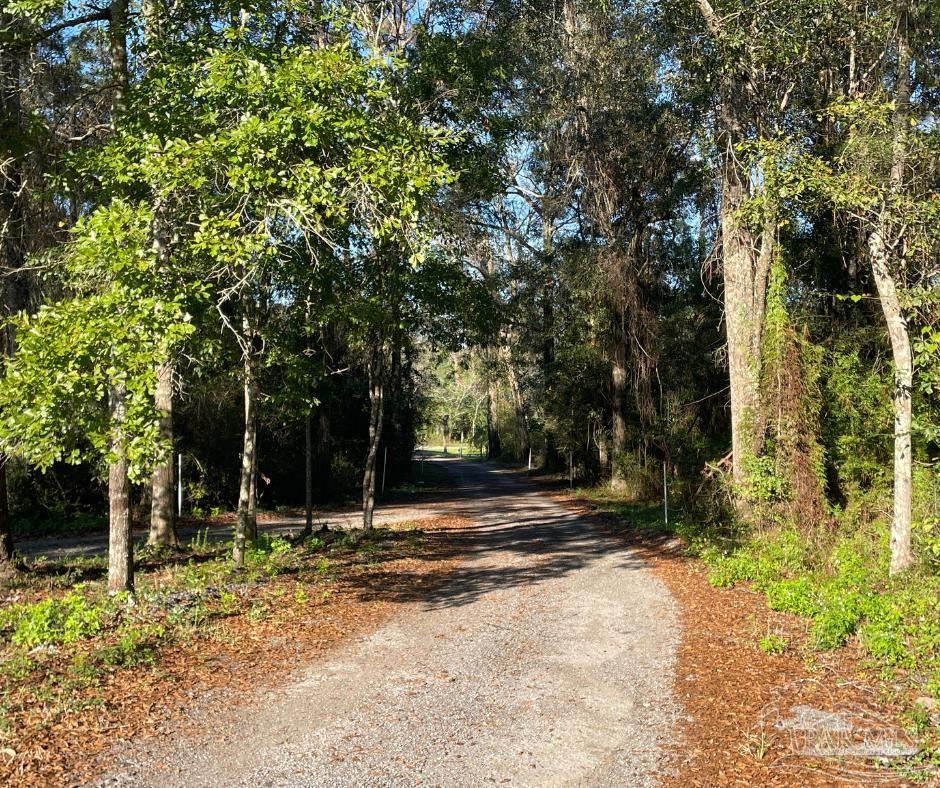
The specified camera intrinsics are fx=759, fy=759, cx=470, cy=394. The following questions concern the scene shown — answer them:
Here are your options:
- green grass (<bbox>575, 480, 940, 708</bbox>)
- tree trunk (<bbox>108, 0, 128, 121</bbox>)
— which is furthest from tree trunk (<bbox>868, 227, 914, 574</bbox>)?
tree trunk (<bbox>108, 0, 128, 121</bbox>)

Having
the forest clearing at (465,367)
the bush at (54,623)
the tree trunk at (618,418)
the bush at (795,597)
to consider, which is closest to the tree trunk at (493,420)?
the tree trunk at (618,418)

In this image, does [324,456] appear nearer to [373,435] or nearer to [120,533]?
[373,435]

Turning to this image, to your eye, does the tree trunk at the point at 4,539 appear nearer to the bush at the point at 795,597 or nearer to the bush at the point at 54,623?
the bush at the point at 54,623

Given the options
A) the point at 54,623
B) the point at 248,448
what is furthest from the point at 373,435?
the point at 54,623

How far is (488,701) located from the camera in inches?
246

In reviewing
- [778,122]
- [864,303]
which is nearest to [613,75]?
[778,122]

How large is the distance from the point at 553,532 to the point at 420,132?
10.8 metres

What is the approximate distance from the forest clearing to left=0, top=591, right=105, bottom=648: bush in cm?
4

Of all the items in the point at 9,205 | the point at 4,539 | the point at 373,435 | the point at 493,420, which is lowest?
the point at 4,539

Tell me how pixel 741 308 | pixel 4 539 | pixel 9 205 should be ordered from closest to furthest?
1. pixel 4 539
2. pixel 9 205
3. pixel 741 308

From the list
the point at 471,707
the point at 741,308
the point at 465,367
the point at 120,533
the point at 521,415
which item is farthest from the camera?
the point at 521,415

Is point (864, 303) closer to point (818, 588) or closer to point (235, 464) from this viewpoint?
point (818, 588)

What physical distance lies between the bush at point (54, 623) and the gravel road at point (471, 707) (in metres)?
2.41

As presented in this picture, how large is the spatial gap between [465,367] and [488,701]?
36.5ft
